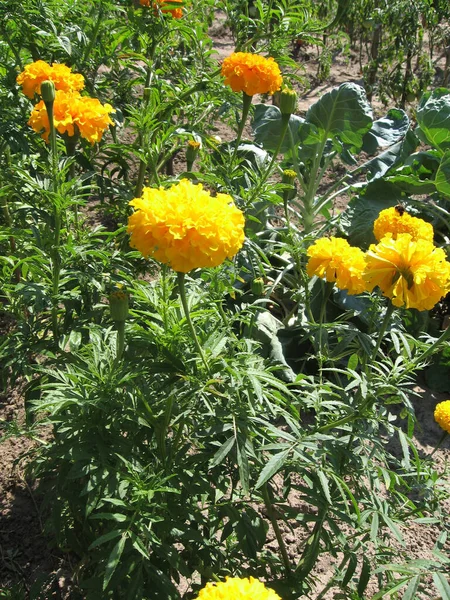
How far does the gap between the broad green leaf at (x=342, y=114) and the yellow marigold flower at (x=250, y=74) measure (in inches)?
91.0

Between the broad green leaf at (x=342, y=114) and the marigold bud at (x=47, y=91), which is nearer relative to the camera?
the marigold bud at (x=47, y=91)

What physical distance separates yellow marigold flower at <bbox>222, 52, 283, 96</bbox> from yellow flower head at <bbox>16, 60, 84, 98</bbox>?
0.58 m

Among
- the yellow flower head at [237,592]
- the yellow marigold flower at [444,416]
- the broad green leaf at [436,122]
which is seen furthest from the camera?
the broad green leaf at [436,122]

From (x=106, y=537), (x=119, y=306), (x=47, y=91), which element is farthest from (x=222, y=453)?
(x=47, y=91)

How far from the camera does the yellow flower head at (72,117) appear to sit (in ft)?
6.68

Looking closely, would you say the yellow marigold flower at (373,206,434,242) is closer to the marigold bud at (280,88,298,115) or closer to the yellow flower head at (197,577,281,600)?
the marigold bud at (280,88,298,115)

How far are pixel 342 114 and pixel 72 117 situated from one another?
2.96m

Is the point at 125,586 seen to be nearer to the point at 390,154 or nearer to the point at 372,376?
the point at 372,376

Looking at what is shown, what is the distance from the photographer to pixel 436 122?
4.29m

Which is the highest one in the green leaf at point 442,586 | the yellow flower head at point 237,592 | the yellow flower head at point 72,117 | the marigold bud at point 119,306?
the yellow flower head at point 72,117

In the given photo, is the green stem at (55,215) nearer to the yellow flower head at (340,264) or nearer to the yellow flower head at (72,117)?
the yellow flower head at (72,117)

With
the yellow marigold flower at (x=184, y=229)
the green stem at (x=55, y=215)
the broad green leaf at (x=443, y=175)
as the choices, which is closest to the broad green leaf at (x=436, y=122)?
the broad green leaf at (x=443, y=175)

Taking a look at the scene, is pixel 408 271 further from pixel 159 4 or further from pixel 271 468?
pixel 159 4

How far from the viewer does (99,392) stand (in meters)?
1.66
